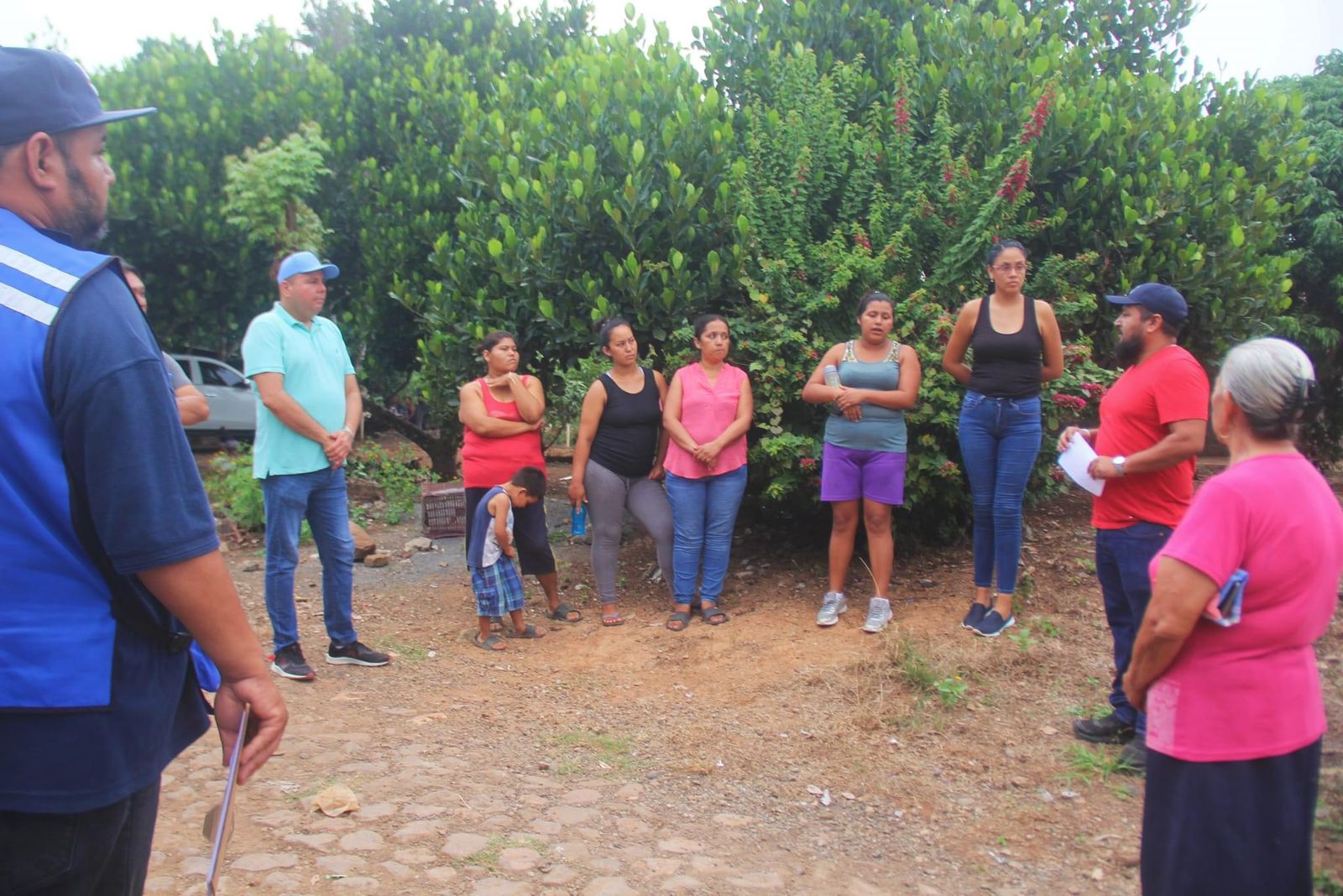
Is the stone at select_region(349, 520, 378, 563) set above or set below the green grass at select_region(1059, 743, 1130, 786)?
below

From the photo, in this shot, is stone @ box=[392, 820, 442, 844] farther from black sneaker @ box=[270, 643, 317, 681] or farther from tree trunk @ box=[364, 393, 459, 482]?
tree trunk @ box=[364, 393, 459, 482]

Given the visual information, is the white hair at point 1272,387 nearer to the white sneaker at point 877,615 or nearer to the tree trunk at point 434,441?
the white sneaker at point 877,615

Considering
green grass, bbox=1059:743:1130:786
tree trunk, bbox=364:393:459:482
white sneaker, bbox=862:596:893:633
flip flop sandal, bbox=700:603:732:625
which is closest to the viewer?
green grass, bbox=1059:743:1130:786

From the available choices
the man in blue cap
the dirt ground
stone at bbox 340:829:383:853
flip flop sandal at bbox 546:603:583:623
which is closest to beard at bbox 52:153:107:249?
the man in blue cap

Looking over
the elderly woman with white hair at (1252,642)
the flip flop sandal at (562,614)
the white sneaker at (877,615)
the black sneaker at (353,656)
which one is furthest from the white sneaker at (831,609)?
the elderly woman with white hair at (1252,642)

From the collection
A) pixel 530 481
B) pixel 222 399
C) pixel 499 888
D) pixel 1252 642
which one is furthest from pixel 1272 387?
pixel 222 399

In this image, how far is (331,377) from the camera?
546 centimetres

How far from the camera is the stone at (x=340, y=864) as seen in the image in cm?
341

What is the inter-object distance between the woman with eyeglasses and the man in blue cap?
4474 mm

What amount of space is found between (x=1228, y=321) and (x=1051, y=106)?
199 cm

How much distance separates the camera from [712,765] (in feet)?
14.7

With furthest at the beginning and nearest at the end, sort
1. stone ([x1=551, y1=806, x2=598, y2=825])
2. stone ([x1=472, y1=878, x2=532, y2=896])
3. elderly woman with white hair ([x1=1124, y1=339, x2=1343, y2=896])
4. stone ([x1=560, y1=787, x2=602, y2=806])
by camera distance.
Result: stone ([x1=560, y1=787, x2=602, y2=806]) < stone ([x1=551, y1=806, x2=598, y2=825]) < stone ([x1=472, y1=878, x2=532, y2=896]) < elderly woman with white hair ([x1=1124, y1=339, x2=1343, y2=896])

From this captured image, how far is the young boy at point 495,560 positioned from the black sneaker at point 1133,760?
11.5ft

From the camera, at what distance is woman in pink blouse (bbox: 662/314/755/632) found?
6.35m
